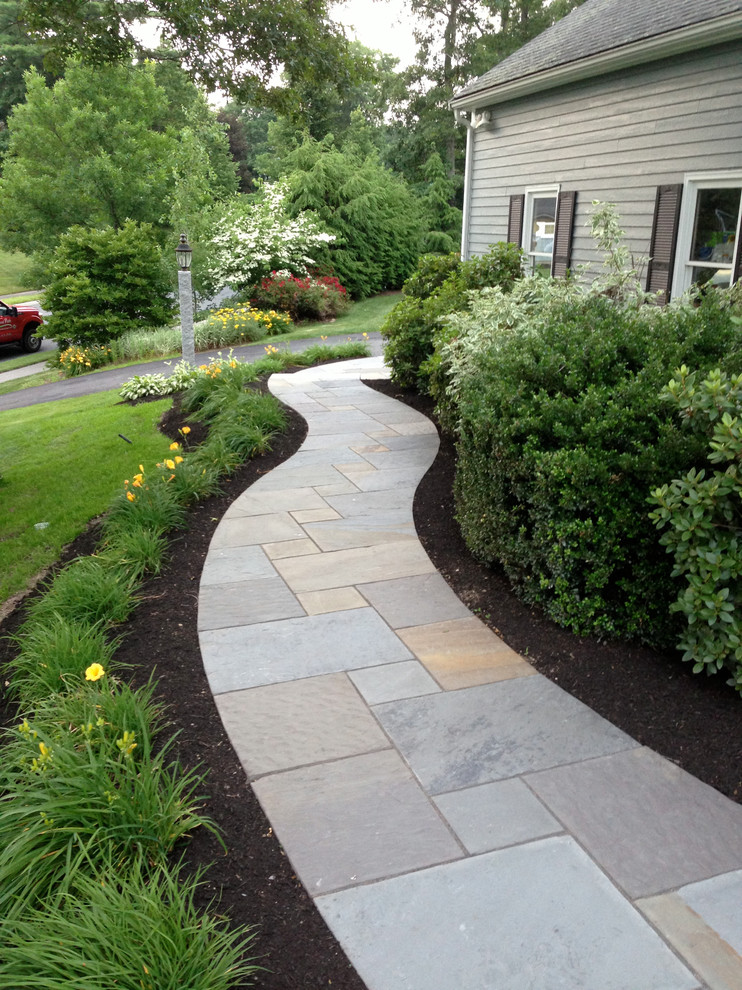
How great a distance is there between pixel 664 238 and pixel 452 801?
22.5 ft

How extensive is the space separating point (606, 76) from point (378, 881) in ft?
28.8

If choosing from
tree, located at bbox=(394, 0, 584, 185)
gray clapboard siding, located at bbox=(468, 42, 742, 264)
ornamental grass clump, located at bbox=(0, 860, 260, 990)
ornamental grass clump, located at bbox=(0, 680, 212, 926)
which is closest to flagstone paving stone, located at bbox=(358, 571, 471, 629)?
ornamental grass clump, located at bbox=(0, 680, 212, 926)

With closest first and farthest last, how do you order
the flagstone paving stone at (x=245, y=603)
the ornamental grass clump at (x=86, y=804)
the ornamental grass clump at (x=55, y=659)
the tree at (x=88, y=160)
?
the ornamental grass clump at (x=86, y=804) → the ornamental grass clump at (x=55, y=659) → the flagstone paving stone at (x=245, y=603) → the tree at (x=88, y=160)

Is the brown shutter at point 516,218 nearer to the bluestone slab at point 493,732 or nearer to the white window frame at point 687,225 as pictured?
the white window frame at point 687,225

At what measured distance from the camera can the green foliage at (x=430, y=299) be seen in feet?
24.3

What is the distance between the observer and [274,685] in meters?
3.21

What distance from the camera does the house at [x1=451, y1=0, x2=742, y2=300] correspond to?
23.3 feet

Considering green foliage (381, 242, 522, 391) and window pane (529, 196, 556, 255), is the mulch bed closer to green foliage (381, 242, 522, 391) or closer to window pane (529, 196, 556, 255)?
green foliage (381, 242, 522, 391)

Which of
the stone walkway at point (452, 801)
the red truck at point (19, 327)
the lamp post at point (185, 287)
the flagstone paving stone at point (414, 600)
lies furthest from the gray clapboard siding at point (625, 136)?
the red truck at point (19, 327)

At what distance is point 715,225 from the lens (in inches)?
292

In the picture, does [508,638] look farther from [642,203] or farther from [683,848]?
[642,203]

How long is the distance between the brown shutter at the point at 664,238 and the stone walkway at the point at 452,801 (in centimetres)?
503

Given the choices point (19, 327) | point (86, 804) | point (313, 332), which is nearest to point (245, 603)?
point (86, 804)

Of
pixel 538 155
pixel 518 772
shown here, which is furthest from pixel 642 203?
pixel 518 772
